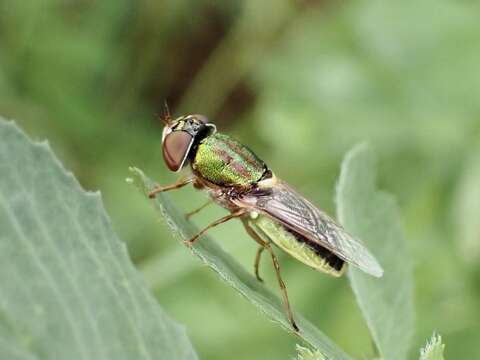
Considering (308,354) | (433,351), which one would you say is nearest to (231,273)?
(308,354)

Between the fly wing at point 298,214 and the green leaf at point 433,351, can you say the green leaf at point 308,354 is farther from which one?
the fly wing at point 298,214

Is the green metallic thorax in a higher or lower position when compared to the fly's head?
lower

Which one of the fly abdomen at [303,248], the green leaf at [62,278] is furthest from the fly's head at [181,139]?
the green leaf at [62,278]

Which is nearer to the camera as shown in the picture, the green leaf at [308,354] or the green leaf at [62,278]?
the green leaf at [62,278]

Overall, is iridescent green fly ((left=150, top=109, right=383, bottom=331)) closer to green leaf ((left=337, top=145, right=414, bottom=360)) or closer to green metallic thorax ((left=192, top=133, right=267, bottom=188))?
green metallic thorax ((left=192, top=133, right=267, bottom=188))

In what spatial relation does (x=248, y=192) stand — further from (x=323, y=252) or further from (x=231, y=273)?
(x=231, y=273)

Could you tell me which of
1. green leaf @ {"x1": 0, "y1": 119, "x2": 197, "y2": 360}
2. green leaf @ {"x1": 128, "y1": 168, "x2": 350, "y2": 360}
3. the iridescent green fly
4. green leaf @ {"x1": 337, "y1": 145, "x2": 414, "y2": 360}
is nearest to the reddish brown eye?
the iridescent green fly
